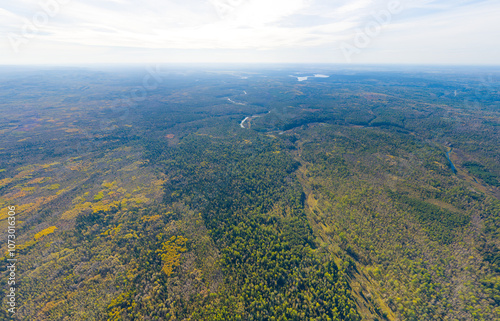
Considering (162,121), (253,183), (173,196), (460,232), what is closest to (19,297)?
(173,196)

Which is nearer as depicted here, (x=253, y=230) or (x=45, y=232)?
(x=45, y=232)
